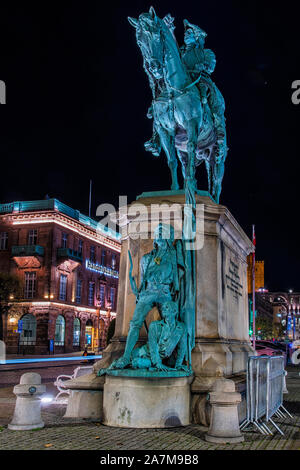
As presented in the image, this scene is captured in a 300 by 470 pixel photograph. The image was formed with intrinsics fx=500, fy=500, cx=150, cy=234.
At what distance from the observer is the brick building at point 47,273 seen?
53.7 m

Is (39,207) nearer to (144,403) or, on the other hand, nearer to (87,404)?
(87,404)

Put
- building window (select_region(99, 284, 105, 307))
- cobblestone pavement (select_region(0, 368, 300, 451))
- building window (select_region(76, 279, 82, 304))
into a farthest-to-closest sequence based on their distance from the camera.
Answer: building window (select_region(99, 284, 105, 307))
building window (select_region(76, 279, 82, 304))
cobblestone pavement (select_region(0, 368, 300, 451))

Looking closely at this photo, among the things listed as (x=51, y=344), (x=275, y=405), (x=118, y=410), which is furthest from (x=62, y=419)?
(x=51, y=344)

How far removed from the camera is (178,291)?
30.2ft

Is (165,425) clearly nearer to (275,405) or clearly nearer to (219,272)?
(275,405)

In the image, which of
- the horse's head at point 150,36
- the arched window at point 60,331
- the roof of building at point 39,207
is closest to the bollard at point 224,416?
the horse's head at point 150,36

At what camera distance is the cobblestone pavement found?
21.8 ft

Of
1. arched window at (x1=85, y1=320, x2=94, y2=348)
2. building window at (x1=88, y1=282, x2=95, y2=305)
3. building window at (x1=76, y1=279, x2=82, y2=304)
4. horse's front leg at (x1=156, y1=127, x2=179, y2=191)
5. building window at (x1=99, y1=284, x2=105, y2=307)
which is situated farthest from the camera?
building window at (x1=99, y1=284, x2=105, y2=307)

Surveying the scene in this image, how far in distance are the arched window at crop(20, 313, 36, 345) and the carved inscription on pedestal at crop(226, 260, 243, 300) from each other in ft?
145

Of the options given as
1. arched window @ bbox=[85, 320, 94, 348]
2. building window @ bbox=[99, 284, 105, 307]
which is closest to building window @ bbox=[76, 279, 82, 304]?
arched window @ bbox=[85, 320, 94, 348]

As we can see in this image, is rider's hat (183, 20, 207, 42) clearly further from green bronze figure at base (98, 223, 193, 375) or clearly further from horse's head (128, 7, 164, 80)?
green bronze figure at base (98, 223, 193, 375)

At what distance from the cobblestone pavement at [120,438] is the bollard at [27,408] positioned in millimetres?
166

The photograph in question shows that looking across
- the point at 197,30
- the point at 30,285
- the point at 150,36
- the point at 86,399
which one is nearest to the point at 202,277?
the point at 86,399
